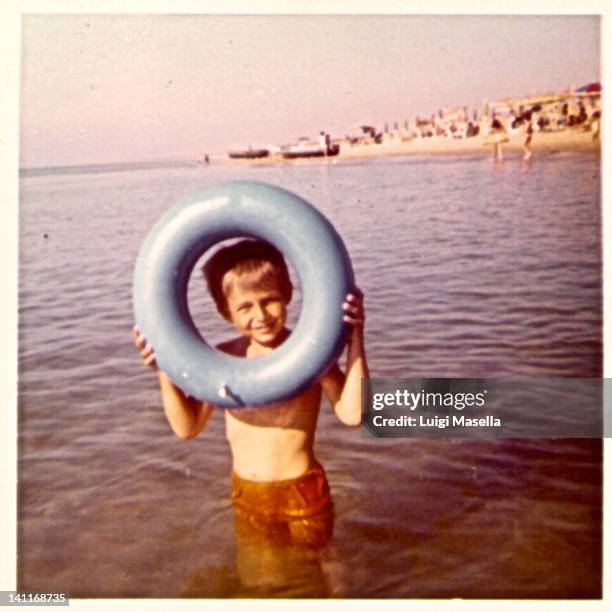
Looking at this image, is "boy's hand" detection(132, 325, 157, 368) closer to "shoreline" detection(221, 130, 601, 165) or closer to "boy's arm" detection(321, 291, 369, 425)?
"boy's arm" detection(321, 291, 369, 425)

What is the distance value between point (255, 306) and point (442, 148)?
143cm

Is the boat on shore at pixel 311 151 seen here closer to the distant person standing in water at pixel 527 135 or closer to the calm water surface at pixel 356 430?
the calm water surface at pixel 356 430

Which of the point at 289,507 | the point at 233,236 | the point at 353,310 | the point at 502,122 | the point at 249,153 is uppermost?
the point at 502,122

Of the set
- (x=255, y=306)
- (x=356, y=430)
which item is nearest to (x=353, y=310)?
(x=255, y=306)

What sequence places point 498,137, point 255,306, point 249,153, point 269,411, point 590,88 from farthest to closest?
point 498,137, point 249,153, point 590,88, point 269,411, point 255,306

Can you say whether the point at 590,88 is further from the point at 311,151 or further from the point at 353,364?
the point at 353,364

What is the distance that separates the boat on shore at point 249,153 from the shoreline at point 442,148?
0.02 m

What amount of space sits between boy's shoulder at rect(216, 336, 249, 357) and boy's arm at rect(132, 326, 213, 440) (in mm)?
185

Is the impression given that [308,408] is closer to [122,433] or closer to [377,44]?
[122,433]

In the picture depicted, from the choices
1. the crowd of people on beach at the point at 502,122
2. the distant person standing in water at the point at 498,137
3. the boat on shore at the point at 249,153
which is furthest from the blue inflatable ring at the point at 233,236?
the distant person standing in water at the point at 498,137

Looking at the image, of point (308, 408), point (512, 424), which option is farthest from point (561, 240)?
point (308, 408)

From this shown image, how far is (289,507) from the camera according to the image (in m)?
2.41

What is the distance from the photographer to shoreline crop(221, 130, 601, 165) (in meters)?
3.14

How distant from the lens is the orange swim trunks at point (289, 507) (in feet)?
7.88
